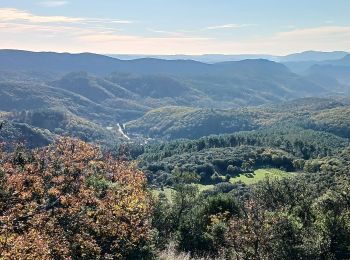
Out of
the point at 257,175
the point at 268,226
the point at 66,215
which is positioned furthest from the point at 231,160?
the point at 66,215

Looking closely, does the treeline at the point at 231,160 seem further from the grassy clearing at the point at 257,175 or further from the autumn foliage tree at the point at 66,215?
the autumn foliage tree at the point at 66,215

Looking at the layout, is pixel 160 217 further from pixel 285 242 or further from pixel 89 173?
pixel 285 242

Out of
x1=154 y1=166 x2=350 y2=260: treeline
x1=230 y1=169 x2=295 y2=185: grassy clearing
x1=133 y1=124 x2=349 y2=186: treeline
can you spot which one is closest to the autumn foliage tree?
x1=154 y1=166 x2=350 y2=260: treeline

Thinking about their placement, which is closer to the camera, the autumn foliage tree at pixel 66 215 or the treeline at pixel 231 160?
the autumn foliage tree at pixel 66 215

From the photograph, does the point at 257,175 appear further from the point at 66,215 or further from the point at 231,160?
the point at 66,215

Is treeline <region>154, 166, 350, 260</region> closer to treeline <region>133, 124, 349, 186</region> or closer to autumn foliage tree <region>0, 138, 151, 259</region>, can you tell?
autumn foliage tree <region>0, 138, 151, 259</region>

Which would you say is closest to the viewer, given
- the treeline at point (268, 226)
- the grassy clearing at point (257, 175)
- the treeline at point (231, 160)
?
the treeline at point (268, 226)

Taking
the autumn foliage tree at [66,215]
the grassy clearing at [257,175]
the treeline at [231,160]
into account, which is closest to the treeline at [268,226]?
the autumn foliage tree at [66,215]

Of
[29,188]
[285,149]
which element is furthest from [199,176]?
[29,188]
